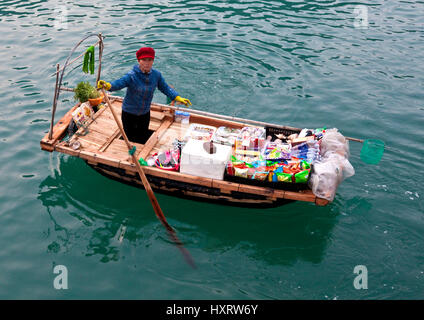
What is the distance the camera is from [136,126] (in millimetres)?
8094

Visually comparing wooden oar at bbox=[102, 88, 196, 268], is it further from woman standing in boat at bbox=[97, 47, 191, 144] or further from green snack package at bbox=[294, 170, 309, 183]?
green snack package at bbox=[294, 170, 309, 183]

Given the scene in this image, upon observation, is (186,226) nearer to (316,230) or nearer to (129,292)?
(129,292)

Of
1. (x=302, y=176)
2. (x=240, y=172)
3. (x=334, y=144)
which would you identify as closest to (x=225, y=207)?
(x=240, y=172)

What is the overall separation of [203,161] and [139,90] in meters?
1.99

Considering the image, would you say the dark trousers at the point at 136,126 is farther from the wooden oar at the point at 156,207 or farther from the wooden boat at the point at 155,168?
the wooden oar at the point at 156,207

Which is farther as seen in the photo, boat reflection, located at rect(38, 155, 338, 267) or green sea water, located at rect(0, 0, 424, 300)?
boat reflection, located at rect(38, 155, 338, 267)

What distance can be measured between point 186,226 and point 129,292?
164cm

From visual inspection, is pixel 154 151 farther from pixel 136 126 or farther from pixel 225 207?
pixel 225 207

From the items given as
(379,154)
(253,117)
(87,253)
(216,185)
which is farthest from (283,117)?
(87,253)

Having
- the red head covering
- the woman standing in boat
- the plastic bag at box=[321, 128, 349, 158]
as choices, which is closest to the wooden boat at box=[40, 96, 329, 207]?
the woman standing in boat

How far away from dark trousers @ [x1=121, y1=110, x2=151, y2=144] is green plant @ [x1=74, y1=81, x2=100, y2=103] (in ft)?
3.93

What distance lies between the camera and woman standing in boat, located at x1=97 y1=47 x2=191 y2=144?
7344mm

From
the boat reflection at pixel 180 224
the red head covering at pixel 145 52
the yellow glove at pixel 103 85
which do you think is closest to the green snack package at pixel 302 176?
the boat reflection at pixel 180 224

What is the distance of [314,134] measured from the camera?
7793mm
